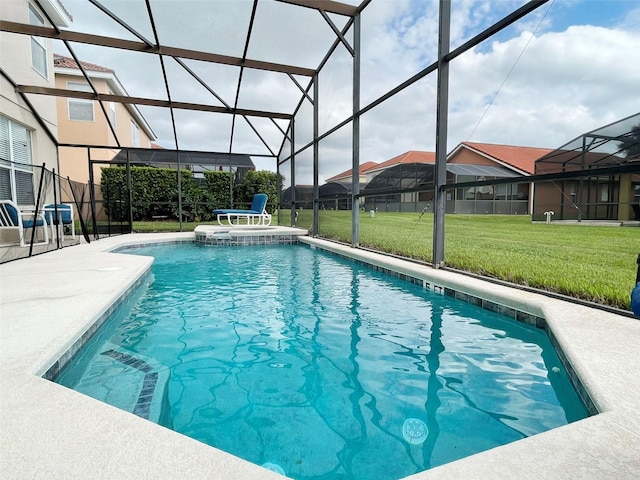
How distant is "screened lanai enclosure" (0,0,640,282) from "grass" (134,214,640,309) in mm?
200

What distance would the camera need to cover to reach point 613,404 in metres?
1.46

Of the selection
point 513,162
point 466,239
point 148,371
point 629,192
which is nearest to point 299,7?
point 466,239

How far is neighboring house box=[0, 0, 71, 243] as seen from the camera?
7.02m

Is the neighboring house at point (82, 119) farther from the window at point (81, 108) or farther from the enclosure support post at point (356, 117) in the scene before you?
the enclosure support post at point (356, 117)

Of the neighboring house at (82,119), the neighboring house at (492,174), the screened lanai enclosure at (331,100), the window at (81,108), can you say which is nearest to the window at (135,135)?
the neighboring house at (82,119)

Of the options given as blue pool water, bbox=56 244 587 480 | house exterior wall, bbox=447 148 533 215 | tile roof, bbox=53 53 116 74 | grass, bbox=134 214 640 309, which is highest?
tile roof, bbox=53 53 116 74

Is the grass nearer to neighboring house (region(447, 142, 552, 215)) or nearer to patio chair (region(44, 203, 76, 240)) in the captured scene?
neighboring house (region(447, 142, 552, 215))

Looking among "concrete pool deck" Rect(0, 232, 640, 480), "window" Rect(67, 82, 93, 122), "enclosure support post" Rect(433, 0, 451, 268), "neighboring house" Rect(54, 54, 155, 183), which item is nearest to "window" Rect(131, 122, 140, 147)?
"neighboring house" Rect(54, 54, 155, 183)

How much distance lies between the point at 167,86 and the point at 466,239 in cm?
758

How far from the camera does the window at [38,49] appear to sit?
8.14m

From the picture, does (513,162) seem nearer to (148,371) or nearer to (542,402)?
(542,402)

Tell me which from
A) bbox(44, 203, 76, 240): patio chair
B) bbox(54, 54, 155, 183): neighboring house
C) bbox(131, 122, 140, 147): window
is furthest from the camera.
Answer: bbox(131, 122, 140, 147): window

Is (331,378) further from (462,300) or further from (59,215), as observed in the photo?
(59,215)

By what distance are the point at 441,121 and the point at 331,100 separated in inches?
171
